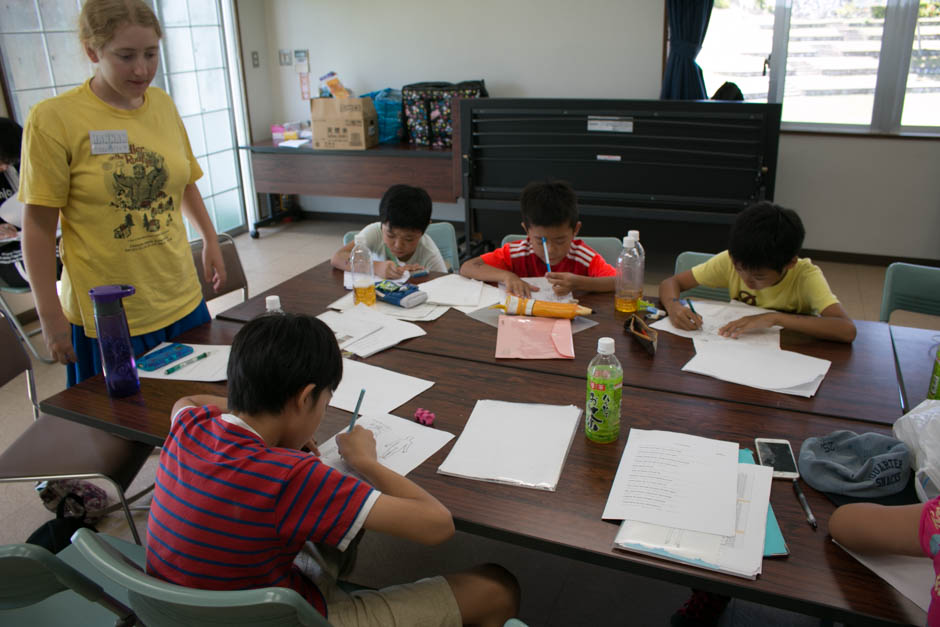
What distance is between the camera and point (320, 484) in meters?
1.06

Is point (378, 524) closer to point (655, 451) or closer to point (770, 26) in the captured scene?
point (655, 451)

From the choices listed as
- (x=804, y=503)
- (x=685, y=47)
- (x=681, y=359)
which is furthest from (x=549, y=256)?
(x=685, y=47)

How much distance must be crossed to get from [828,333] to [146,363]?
5.65 feet

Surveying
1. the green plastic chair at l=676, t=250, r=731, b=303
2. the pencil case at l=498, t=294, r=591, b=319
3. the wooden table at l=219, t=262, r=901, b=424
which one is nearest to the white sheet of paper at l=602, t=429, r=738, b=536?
the wooden table at l=219, t=262, r=901, b=424

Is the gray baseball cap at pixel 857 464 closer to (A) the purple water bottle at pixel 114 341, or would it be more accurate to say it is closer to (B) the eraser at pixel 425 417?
(B) the eraser at pixel 425 417

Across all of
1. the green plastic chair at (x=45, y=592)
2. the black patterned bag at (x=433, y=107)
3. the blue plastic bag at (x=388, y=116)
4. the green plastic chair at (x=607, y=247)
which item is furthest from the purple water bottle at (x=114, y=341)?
the blue plastic bag at (x=388, y=116)

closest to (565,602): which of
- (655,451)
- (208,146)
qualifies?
(655,451)

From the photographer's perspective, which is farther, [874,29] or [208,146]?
[208,146]

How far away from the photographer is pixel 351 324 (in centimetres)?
197

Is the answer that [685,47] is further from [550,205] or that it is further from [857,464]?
[857,464]

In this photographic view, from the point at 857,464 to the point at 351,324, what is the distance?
1277 mm

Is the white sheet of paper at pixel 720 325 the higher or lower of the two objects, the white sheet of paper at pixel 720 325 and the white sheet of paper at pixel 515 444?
the higher

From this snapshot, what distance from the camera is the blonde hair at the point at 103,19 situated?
5.46 feet

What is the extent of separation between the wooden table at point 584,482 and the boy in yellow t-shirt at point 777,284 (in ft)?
1.34
